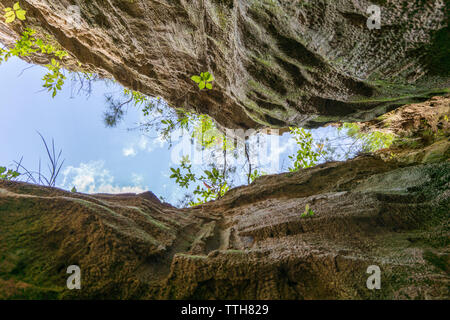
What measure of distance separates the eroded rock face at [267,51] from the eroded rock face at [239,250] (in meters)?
1.46

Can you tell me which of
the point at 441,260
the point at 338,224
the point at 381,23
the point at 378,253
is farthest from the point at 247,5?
the point at 441,260

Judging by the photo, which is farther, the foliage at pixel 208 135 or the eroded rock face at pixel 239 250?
the foliage at pixel 208 135

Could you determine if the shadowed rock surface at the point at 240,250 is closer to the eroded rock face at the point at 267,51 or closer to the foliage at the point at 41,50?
the eroded rock face at the point at 267,51

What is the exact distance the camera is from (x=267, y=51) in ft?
9.51

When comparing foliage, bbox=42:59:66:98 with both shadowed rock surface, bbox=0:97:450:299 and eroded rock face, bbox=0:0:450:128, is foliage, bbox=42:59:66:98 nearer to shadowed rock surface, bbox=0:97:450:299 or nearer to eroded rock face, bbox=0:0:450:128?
eroded rock face, bbox=0:0:450:128

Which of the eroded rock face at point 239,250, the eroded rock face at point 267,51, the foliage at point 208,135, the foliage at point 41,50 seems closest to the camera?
the eroded rock face at point 239,250

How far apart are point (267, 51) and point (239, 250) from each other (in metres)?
2.43

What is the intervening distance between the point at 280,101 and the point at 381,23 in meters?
1.95

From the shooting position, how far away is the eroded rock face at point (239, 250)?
1689 millimetres

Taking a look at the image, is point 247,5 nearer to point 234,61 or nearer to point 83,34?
point 234,61

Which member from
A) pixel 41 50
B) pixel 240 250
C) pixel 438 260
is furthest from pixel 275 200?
pixel 41 50

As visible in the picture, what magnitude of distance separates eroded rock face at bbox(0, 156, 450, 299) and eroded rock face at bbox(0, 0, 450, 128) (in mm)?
1459

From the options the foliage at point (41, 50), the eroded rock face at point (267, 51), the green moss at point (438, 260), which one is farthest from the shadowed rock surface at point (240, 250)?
the foliage at point (41, 50)

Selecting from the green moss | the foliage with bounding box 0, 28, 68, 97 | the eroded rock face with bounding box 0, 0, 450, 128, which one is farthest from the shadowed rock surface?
the foliage with bounding box 0, 28, 68, 97
